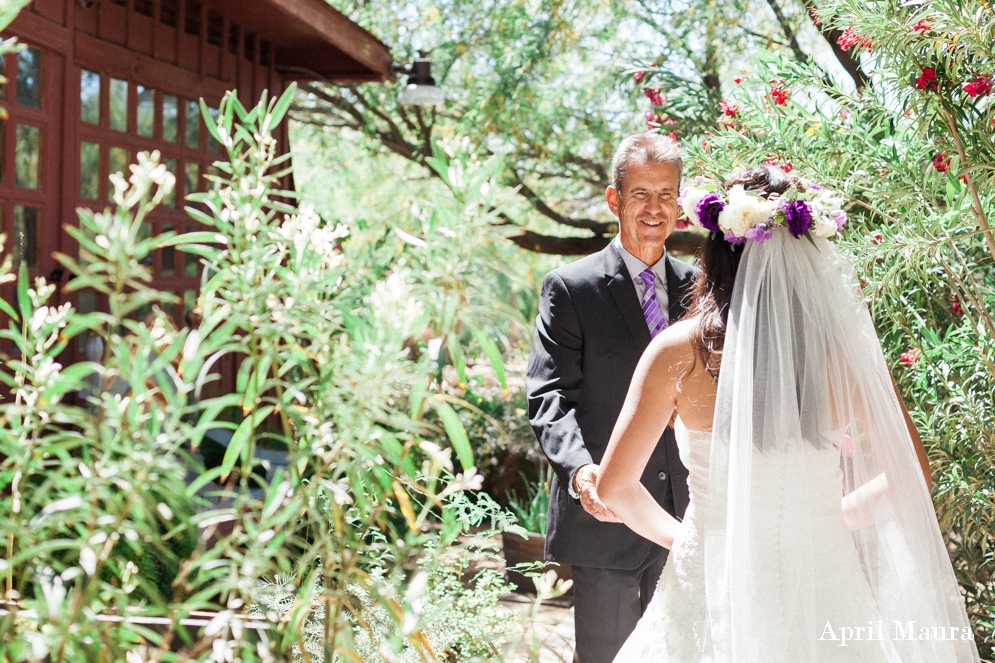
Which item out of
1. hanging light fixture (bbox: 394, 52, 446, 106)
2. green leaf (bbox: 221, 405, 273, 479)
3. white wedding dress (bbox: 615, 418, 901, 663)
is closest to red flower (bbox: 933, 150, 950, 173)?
white wedding dress (bbox: 615, 418, 901, 663)

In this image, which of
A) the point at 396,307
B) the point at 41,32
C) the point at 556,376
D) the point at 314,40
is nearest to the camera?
the point at 396,307

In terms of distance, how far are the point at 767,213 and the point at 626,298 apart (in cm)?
93

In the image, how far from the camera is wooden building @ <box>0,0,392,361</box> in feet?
14.5

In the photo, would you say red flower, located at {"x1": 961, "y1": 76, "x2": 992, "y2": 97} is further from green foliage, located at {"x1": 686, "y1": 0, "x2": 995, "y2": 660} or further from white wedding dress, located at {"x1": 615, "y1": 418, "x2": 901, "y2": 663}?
white wedding dress, located at {"x1": 615, "y1": 418, "x2": 901, "y2": 663}

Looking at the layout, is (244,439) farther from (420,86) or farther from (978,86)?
(420,86)

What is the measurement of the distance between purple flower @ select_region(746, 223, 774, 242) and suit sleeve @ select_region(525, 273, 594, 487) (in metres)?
0.84

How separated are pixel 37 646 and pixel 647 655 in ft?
4.94

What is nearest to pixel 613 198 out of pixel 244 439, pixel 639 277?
pixel 639 277

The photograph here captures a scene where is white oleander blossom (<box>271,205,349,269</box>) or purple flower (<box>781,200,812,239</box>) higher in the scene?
purple flower (<box>781,200,812,239</box>)

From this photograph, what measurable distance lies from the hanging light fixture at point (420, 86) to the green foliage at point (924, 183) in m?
3.67

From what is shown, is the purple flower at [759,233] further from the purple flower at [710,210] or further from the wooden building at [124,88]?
the wooden building at [124,88]

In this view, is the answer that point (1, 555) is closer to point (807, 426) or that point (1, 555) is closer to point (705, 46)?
point (807, 426)

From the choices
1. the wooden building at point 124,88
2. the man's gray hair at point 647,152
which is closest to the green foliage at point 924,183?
the man's gray hair at point 647,152

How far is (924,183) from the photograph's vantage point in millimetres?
3197
